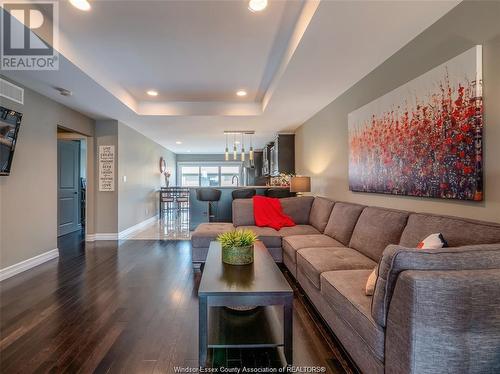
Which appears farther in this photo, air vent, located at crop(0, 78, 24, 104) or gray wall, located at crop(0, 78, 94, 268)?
gray wall, located at crop(0, 78, 94, 268)

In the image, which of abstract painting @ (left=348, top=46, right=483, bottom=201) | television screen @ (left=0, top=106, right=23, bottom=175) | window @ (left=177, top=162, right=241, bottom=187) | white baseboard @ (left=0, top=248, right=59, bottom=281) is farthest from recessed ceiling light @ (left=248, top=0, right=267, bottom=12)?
window @ (left=177, top=162, right=241, bottom=187)

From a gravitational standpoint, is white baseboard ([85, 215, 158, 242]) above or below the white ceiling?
below

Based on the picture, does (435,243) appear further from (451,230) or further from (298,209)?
(298,209)

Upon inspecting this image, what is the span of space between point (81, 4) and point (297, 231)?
3276mm

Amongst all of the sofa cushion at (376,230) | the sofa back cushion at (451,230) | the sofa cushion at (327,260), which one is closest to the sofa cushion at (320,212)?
the sofa cushion at (376,230)

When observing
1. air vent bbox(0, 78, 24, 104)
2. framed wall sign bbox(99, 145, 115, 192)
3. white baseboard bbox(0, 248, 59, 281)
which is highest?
air vent bbox(0, 78, 24, 104)

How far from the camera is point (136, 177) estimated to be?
6.50 meters

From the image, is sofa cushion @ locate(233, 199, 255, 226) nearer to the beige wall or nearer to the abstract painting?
the beige wall

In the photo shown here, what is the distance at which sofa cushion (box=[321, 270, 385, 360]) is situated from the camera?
52.1 inches

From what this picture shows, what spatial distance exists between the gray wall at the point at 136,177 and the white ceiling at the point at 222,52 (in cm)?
114

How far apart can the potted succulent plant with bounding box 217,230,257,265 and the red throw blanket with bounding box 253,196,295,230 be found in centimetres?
166

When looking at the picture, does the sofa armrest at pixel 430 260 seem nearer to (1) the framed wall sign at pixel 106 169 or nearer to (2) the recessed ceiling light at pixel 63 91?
(2) the recessed ceiling light at pixel 63 91

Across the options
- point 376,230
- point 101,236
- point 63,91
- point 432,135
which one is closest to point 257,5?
point 432,135

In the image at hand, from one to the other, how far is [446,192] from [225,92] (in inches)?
139
